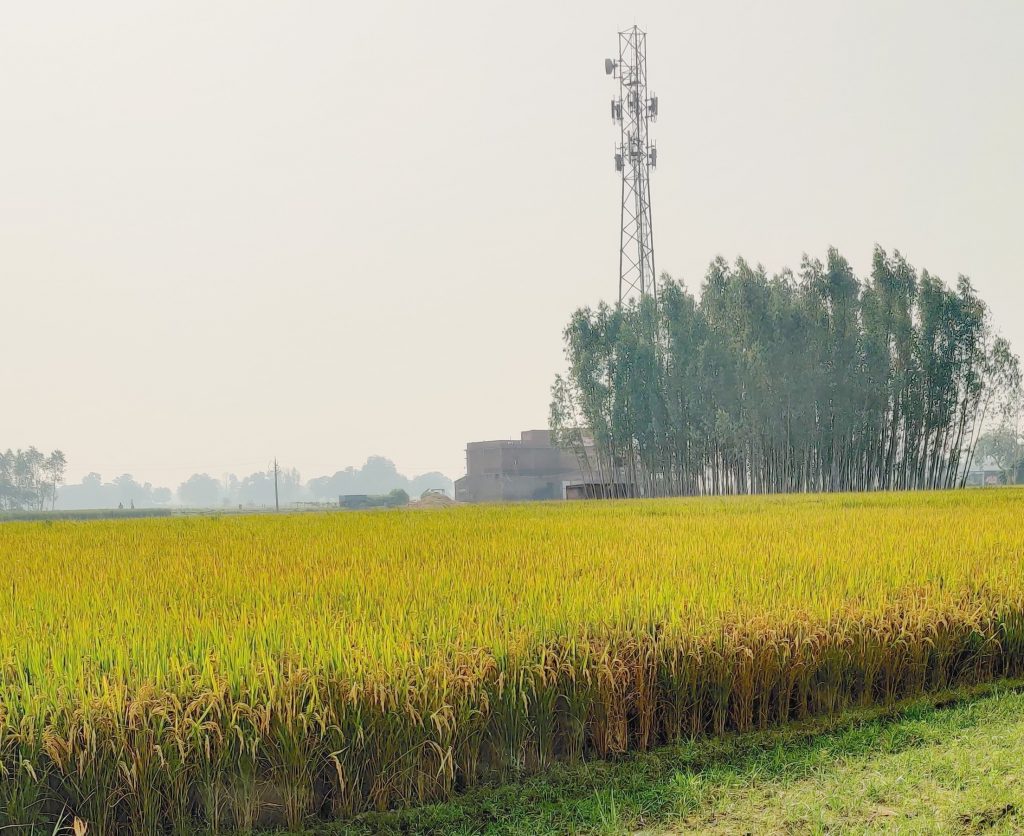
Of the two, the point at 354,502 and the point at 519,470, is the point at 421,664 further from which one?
the point at 354,502

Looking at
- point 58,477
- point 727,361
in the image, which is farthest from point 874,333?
point 58,477

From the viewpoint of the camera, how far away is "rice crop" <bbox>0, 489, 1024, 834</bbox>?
339 cm

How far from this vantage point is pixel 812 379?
105 feet

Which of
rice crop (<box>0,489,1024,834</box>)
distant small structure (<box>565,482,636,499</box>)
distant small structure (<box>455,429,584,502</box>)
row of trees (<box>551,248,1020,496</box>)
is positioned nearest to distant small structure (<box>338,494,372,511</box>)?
distant small structure (<box>455,429,584,502</box>)

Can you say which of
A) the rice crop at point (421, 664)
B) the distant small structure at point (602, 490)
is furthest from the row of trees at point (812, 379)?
the rice crop at point (421, 664)

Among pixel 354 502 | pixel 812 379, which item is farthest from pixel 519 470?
pixel 812 379

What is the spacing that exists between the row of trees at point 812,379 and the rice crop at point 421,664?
25881 mm

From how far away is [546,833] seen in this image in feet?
11.2

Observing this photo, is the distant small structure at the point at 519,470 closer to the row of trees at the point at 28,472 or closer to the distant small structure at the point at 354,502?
the distant small structure at the point at 354,502

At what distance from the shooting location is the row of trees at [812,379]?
32.3 m

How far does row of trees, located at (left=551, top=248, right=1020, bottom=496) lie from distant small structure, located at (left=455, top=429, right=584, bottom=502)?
29058 mm

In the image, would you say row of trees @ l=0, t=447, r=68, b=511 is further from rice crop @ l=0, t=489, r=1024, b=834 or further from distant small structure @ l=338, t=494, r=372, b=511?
rice crop @ l=0, t=489, r=1024, b=834

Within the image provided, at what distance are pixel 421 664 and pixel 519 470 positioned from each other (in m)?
62.3

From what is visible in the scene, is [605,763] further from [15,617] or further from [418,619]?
[15,617]
